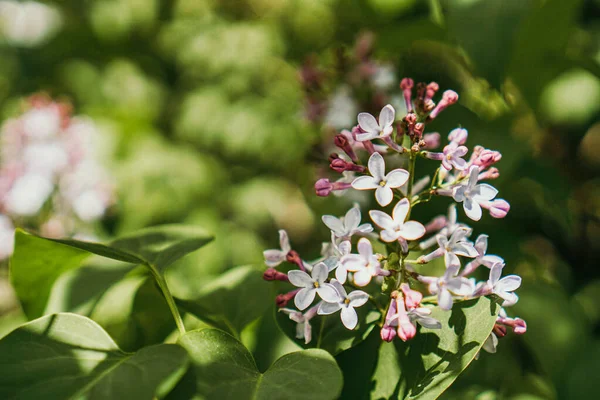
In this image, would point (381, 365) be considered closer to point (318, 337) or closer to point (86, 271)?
point (318, 337)

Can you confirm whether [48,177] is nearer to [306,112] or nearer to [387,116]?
[306,112]

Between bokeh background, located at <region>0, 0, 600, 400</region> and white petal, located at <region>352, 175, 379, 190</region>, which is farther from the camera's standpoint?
bokeh background, located at <region>0, 0, 600, 400</region>

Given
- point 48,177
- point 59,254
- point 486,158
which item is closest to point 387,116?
point 486,158

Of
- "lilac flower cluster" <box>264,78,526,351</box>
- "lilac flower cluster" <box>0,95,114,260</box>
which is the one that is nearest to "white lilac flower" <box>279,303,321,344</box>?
"lilac flower cluster" <box>264,78,526,351</box>

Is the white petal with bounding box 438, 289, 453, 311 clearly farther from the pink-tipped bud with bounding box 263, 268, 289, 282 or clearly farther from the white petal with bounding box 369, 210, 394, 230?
the pink-tipped bud with bounding box 263, 268, 289, 282

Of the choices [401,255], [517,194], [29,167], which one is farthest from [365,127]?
[29,167]

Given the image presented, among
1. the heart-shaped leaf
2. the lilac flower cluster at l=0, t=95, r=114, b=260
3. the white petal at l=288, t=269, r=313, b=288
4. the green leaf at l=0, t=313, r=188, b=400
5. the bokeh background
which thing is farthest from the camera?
the lilac flower cluster at l=0, t=95, r=114, b=260
